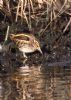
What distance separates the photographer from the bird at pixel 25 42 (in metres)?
13.7

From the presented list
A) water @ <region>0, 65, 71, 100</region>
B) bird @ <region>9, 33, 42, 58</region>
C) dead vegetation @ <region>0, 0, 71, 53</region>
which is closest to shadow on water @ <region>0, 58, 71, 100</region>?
water @ <region>0, 65, 71, 100</region>

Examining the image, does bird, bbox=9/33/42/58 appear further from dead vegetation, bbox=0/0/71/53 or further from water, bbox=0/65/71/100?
Result: water, bbox=0/65/71/100

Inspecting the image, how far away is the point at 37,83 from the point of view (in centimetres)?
1041

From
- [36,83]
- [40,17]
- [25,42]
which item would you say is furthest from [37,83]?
[40,17]

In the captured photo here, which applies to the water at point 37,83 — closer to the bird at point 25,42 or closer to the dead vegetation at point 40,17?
the bird at point 25,42

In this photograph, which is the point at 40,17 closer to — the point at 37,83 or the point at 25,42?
the point at 25,42

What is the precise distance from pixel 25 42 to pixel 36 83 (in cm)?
360

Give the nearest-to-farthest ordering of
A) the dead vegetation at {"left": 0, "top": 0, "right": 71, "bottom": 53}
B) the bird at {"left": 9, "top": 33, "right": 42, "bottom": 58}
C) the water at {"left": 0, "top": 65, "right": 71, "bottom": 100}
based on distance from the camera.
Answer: the water at {"left": 0, "top": 65, "right": 71, "bottom": 100} → the bird at {"left": 9, "top": 33, "right": 42, "bottom": 58} → the dead vegetation at {"left": 0, "top": 0, "right": 71, "bottom": 53}

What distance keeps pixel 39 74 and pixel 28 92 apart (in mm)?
1768

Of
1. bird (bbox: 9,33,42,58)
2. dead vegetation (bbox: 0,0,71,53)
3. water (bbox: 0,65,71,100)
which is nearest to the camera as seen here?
water (bbox: 0,65,71,100)

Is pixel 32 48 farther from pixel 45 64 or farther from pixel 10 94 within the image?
pixel 10 94

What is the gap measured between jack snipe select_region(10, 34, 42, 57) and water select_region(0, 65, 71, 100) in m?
1.26

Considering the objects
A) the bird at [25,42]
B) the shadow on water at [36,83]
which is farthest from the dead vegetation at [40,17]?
the shadow on water at [36,83]

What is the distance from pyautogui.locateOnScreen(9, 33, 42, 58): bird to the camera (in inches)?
540
